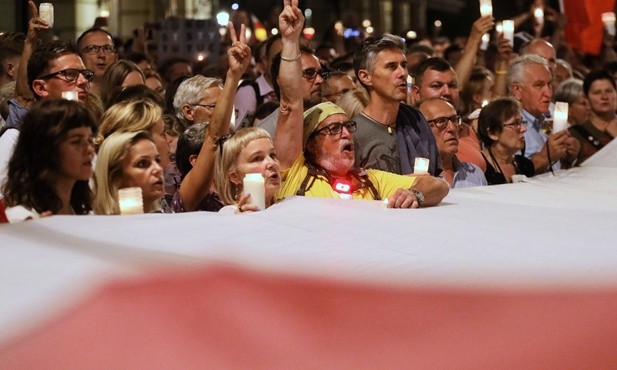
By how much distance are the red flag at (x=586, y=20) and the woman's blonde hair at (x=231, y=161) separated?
7898 millimetres

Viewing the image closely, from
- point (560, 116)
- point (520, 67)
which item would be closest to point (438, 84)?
point (560, 116)

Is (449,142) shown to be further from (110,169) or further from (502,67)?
(502,67)

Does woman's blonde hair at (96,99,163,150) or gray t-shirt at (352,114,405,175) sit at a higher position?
woman's blonde hair at (96,99,163,150)

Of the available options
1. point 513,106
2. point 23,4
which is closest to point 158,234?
point 513,106

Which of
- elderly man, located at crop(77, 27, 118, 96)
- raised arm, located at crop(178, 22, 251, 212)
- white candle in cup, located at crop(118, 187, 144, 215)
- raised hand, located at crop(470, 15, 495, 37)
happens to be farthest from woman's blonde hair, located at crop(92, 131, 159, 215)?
raised hand, located at crop(470, 15, 495, 37)

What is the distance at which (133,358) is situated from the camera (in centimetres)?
296

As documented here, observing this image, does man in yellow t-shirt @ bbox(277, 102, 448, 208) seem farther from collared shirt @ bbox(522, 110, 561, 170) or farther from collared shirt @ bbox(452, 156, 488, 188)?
collared shirt @ bbox(522, 110, 561, 170)

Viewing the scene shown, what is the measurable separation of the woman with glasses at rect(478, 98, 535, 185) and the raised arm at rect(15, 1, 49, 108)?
2.62 m

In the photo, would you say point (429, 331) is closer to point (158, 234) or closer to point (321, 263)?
point (321, 263)

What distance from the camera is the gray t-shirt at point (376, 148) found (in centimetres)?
659

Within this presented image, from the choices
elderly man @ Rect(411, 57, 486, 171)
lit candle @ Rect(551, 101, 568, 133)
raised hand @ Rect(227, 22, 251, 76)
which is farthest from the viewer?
elderly man @ Rect(411, 57, 486, 171)

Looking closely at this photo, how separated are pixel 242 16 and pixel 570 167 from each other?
3.92 m

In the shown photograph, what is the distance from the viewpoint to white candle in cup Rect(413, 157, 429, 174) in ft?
20.3

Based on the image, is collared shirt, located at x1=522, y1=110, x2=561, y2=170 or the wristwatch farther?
collared shirt, located at x1=522, y1=110, x2=561, y2=170
